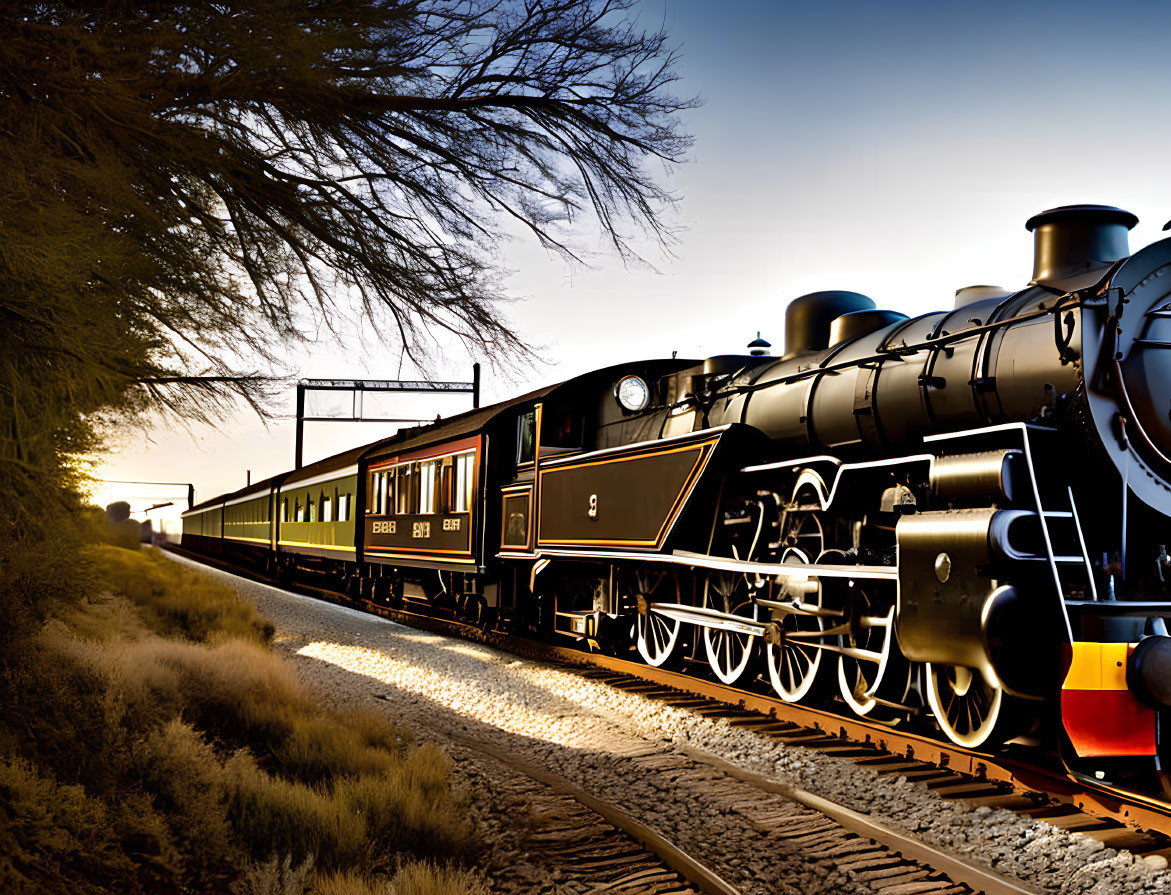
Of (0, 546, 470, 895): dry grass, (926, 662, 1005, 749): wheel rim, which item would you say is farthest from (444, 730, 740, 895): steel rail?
(926, 662, 1005, 749): wheel rim

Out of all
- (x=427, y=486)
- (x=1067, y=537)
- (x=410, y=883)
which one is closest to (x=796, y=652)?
(x=1067, y=537)

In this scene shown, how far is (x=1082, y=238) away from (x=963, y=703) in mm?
2959

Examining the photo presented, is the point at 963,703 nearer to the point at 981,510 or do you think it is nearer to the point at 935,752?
the point at 935,752

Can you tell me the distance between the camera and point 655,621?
9289 millimetres

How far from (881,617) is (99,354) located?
4.89 meters

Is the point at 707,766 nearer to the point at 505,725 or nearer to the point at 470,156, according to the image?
the point at 505,725

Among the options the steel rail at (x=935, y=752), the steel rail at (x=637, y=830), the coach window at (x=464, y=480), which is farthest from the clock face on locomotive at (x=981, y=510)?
the coach window at (x=464, y=480)

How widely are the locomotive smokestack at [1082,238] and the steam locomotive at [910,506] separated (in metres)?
0.01

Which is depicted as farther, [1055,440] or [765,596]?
[765,596]

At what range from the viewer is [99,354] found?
406cm

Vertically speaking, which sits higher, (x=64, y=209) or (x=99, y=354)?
(x=64, y=209)

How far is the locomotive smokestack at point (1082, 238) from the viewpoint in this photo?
585cm

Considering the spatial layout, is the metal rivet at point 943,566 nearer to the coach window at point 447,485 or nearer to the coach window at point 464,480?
the coach window at point 464,480

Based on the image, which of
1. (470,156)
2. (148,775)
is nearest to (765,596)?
(470,156)
